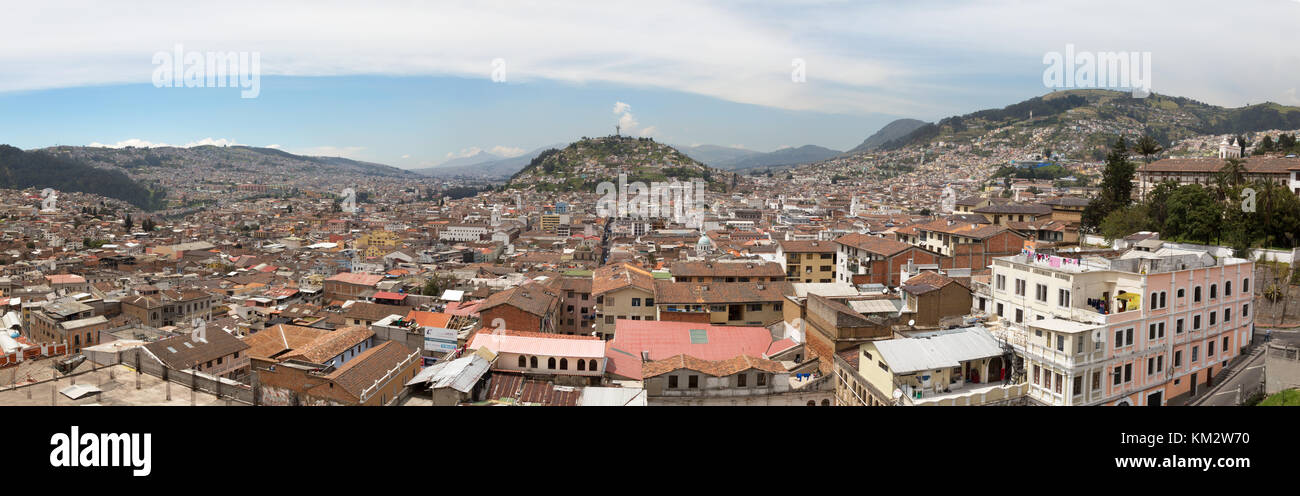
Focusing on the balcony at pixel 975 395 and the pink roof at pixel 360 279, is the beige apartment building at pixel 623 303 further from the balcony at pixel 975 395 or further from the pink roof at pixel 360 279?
the pink roof at pixel 360 279

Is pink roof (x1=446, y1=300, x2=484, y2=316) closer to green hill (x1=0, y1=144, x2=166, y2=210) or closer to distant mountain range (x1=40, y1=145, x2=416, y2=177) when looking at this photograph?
green hill (x1=0, y1=144, x2=166, y2=210)

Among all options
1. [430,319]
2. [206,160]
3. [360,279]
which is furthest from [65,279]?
[206,160]

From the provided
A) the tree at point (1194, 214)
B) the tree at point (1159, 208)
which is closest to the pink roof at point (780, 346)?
the tree at point (1194, 214)

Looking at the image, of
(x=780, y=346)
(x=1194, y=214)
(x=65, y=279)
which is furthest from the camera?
(x=65, y=279)

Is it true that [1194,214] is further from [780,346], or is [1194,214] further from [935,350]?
[935,350]

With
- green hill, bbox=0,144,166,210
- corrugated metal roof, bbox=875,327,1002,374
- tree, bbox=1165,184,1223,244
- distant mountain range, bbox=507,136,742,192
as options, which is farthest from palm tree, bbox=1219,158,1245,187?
green hill, bbox=0,144,166,210
